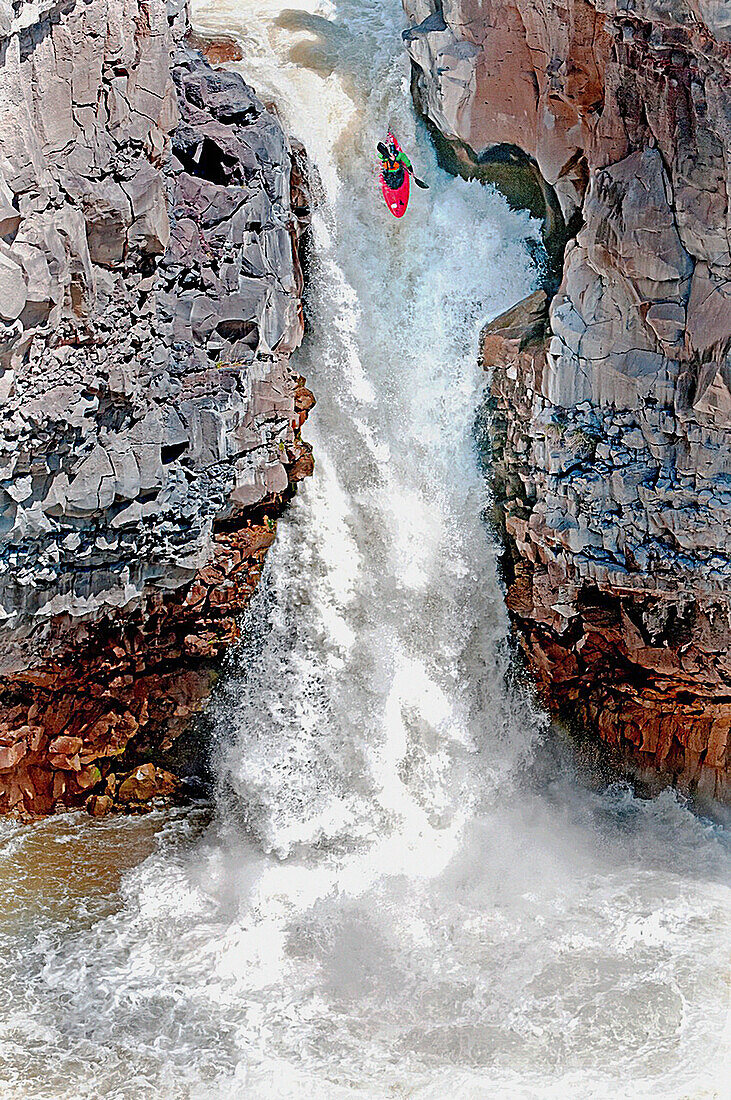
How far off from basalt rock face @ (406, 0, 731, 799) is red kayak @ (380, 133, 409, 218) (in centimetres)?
62

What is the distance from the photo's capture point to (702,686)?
9766 mm

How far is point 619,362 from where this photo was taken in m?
8.94

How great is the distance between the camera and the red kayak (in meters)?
9.96

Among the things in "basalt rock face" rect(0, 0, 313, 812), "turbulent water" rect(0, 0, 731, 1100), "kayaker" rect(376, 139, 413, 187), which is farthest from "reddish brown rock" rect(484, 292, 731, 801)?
"basalt rock face" rect(0, 0, 313, 812)

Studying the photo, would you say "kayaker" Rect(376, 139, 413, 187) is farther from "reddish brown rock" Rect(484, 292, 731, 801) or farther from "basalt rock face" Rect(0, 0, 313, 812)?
"reddish brown rock" Rect(484, 292, 731, 801)

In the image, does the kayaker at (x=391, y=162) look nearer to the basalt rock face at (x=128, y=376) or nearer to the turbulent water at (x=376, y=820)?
the turbulent water at (x=376, y=820)

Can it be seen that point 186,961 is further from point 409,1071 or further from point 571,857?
point 571,857

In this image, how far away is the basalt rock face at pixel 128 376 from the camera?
820 cm

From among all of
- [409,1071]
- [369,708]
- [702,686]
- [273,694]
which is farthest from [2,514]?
[702,686]

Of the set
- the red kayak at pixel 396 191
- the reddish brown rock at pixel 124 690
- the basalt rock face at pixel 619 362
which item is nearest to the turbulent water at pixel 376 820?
the red kayak at pixel 396 191

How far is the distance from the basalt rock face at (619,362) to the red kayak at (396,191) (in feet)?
2.05

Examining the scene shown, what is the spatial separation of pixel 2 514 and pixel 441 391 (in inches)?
163

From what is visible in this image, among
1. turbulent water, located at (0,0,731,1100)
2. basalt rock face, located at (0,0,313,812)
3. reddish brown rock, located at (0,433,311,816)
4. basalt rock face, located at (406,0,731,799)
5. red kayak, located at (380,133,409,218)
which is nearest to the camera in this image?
turbulent water, located at (0,0,731,1100)

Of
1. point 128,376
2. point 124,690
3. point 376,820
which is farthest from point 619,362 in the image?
point 124,690
